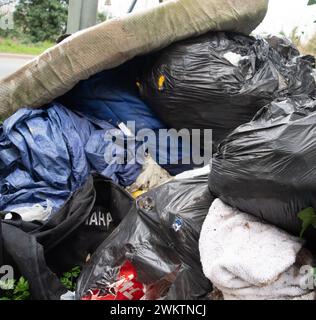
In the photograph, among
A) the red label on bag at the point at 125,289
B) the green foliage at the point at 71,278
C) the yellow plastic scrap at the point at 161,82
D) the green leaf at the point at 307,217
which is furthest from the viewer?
the yellow plastic scrap at the point at 161,82

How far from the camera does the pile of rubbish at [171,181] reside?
1089 millimetres

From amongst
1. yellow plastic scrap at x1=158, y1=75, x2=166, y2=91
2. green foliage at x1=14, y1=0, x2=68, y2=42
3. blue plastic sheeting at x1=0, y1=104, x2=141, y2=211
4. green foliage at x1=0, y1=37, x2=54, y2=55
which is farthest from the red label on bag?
green foliage at x1=14, y1=0, x2=68, y2=42

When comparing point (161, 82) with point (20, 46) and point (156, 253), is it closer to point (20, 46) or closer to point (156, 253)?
point (156, 253)

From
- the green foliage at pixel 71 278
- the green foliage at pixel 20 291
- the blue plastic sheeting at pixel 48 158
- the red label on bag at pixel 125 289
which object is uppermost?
the blue plastic sheeting at pixel 48 158

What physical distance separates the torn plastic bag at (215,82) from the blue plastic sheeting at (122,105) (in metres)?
0.07

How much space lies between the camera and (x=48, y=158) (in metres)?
1.94

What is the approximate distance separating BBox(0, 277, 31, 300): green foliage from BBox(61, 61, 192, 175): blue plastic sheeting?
0.96 m

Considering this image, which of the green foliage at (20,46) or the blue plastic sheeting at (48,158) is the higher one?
the blue plastic sheeting at (48,158)

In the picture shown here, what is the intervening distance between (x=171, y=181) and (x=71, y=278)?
0.57m

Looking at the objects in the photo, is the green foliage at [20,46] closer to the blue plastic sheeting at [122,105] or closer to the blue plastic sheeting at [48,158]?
the blue plastic sheeting at [122,105]

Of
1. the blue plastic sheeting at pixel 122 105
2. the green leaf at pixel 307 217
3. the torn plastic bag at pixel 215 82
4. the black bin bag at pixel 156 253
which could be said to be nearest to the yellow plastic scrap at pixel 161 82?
the torn plastic bag at pixel 215 82

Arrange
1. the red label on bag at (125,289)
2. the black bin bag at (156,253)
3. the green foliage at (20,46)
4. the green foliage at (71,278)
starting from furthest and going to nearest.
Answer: the green foliage at (20,46) → the green foliage at (71,278) → the red label on bag at (125,289) → the black bin bag at (156,253)

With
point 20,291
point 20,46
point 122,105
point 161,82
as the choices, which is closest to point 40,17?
point 20,46

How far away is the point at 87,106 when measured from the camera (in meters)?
2.32
